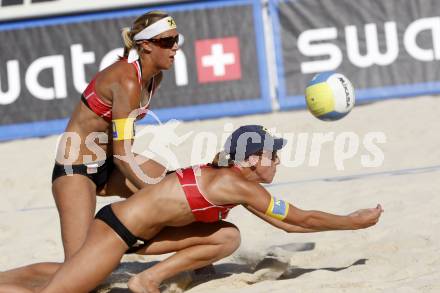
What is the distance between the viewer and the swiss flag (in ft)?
32.7

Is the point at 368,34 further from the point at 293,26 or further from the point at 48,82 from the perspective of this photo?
the point at 48,82

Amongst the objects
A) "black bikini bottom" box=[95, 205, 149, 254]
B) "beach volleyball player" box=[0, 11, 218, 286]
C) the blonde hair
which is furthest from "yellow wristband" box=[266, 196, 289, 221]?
the blonde hair

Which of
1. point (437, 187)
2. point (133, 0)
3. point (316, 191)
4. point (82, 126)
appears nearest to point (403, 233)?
point (437, 187)

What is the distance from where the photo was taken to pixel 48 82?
394 inches

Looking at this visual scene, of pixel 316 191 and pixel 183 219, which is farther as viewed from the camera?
pixel 316 191

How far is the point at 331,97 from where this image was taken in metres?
5.38

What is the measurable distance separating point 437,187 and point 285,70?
3.80 meters

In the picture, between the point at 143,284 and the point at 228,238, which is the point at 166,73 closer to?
the point at 228,238

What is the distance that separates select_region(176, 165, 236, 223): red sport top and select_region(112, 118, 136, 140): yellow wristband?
16.5 inches

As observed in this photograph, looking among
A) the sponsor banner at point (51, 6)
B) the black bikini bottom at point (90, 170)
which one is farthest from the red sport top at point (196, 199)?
the sponsor banner at point (51, 6)

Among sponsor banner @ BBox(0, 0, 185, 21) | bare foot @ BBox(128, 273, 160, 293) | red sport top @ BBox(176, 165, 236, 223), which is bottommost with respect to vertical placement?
bare foot @ BBox(128, 273, 160, 293)

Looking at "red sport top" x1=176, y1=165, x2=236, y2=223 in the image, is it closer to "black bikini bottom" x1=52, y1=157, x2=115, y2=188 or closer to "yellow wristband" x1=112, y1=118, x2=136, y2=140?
"yellow wristband" x1=112, y1=118, x2=136, y2=140

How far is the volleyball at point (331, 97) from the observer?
5371 mm

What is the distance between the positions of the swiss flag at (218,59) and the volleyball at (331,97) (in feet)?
14.8
